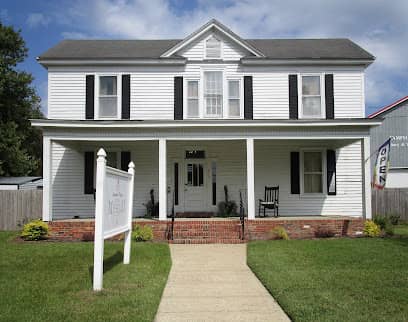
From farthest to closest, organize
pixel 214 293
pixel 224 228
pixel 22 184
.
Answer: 1. pixel 22 184
2. pixel 224 228
3. pixel 214 293

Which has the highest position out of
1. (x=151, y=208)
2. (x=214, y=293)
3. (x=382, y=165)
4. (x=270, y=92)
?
(x=270, y=92)

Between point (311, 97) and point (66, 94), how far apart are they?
9150 millimetres

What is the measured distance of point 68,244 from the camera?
11.4 meters

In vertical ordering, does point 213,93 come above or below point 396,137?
above

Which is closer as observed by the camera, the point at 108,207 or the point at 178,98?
the point at 108,207

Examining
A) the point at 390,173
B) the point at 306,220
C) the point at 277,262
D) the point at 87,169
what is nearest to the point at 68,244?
the point at 87,169

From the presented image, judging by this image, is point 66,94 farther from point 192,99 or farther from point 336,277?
point 336,277

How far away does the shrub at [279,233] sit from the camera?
12.2m

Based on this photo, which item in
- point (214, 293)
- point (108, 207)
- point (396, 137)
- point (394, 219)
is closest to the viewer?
point (214, 293)

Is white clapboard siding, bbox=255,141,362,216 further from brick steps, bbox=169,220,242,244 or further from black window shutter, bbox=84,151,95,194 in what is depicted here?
black window shutter, bbox=84,151,95,194

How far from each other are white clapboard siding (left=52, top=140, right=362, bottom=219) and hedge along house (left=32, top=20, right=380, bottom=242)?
0.04 metres

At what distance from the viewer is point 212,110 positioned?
1497cm

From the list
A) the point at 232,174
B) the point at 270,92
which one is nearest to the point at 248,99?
the point at 270,92

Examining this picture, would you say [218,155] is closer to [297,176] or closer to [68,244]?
[297,176]
